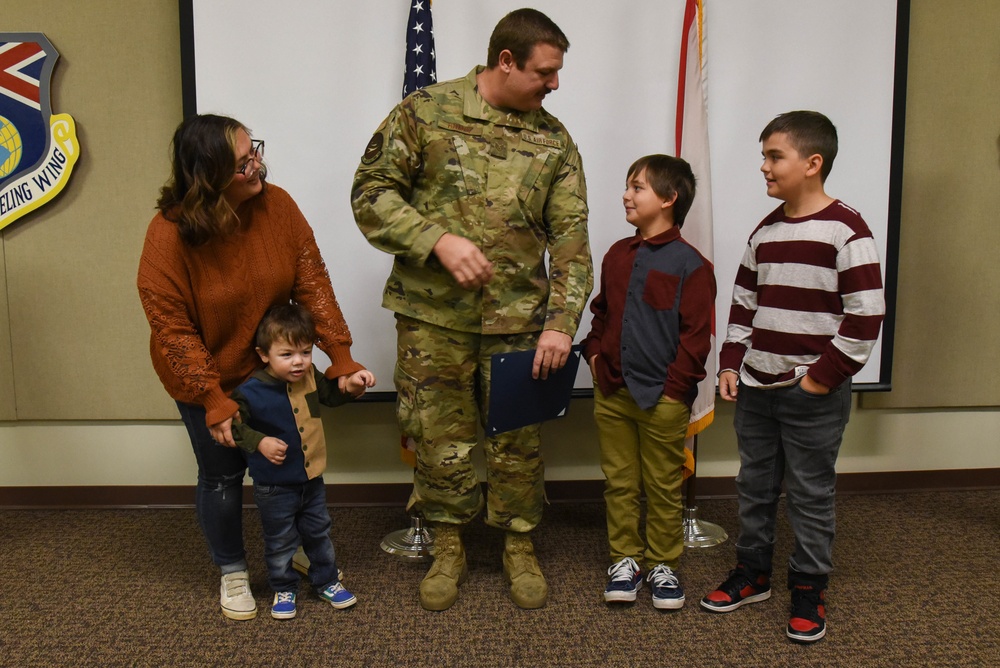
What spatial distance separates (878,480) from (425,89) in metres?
2.33

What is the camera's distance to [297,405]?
191 cm

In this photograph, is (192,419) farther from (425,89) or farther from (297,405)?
(425,89)

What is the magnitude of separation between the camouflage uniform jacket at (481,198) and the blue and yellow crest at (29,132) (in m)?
1.32

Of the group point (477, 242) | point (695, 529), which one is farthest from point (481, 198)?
point (695, 529)

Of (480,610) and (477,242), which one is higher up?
(477,242)

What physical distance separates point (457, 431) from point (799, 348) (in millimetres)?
927

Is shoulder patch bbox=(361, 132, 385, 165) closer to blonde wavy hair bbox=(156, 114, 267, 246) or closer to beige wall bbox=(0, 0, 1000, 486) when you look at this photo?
blonde wavy hair bbox=(156, 114, 267, 246)

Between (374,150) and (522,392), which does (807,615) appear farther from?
(374,150)

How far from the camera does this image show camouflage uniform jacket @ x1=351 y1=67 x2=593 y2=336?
189cm

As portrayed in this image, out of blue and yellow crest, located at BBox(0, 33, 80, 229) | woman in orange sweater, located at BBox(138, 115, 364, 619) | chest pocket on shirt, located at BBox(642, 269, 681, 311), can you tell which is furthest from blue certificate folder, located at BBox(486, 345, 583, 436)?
blue and yellow crest, located at BBox(0, 33, 80, 229)

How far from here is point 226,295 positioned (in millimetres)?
1821

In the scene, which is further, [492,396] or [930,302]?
[930,302]

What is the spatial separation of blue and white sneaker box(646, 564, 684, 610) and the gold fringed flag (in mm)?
494

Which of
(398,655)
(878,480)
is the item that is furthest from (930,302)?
(398,655)
